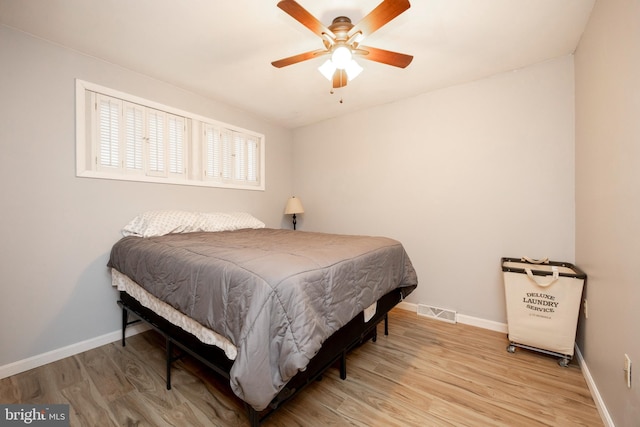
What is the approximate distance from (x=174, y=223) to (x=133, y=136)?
92 cm

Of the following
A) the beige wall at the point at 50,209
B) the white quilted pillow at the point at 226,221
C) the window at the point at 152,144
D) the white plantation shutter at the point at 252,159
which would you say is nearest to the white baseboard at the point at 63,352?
the beige wall at the point at 50,209

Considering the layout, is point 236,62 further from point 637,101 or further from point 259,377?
point 637,101

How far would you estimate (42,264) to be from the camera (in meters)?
1.93

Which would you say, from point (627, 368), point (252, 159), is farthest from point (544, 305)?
point (252, 159)

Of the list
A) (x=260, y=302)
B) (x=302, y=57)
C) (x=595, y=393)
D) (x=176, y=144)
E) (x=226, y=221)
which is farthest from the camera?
(x=226, y=221)

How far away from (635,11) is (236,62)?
2.48m

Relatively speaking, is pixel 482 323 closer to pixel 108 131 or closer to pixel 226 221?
pixel 226 221

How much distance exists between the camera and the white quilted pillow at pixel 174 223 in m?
2.28

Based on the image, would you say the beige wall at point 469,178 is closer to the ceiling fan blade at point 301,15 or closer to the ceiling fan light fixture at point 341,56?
the ceiling fan light fixture at point 341,56

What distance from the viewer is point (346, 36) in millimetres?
1659

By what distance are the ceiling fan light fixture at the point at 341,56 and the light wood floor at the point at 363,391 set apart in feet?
7.16

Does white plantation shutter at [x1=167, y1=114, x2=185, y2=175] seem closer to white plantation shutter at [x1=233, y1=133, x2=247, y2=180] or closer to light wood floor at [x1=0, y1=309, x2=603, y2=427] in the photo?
white plantation shutter at [x1=233, y1=133, x2=247, y2=180]

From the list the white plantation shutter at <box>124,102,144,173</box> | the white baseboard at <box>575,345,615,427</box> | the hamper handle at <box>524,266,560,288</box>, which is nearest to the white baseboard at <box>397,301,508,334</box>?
the white baseboard at <box>575,345,615,427</box>

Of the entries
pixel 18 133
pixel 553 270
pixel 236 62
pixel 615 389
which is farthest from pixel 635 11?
pixel 18 133
